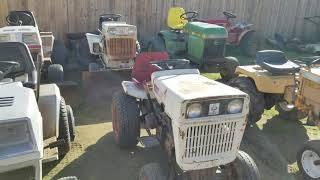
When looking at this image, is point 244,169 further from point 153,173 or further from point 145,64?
point 145,64

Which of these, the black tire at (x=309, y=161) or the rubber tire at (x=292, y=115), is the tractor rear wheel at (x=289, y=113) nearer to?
the rubber tire at (x=292, y=115)

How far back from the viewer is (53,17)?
9188 millimetres

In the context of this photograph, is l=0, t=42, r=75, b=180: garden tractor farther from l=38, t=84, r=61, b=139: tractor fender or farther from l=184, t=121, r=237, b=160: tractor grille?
l=184, t=121, r=237, b=160: tractor grille

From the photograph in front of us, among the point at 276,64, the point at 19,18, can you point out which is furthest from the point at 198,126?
the point at 19,18

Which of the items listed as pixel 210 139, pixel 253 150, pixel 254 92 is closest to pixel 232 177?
pixel 210 139

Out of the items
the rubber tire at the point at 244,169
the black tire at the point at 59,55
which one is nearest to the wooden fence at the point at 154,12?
the black tire at the point at 59,55

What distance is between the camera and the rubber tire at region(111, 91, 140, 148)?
169 inches

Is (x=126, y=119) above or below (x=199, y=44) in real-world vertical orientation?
below

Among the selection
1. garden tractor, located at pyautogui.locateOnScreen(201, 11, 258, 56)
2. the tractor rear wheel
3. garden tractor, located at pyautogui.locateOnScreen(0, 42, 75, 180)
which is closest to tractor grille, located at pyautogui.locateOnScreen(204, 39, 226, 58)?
garden tractor, located at pyautogui.locateOnScreen(201, 11, 258, 56)

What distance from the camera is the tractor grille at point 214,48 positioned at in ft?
25.9

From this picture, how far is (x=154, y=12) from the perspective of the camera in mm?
10188

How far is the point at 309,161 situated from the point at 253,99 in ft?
4.34

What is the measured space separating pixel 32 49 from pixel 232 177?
4.37m

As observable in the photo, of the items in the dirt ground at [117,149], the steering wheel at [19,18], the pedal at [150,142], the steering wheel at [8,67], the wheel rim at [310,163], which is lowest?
the dirt ground at [117,149]
